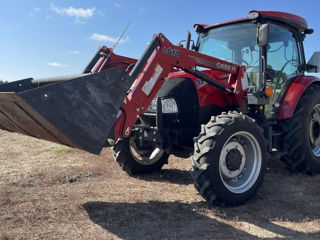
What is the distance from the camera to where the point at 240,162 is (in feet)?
13.6

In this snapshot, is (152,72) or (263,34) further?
(263,34)

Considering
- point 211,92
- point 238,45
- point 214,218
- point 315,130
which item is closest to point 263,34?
point 238,45

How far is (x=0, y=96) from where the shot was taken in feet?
9.90

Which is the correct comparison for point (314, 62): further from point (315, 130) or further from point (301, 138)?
point (301, 138)

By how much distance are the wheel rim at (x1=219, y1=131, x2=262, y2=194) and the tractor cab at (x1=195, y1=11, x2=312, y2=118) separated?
0.78 meters

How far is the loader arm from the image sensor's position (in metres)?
3.73

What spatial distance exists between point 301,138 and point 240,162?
62.9 inches

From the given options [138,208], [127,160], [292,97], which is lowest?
[138,208]

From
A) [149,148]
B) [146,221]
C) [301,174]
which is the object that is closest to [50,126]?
[146,221]

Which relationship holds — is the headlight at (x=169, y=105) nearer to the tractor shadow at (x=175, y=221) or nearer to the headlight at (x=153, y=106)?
the headlight at (x=153, y=106)

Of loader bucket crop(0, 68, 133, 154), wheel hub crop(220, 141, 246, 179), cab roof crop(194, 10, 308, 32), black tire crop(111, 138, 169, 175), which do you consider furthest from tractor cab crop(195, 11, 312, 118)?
loader bucket crop(0, 68, 133, 154)

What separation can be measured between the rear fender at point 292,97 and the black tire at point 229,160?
1103 millimetres

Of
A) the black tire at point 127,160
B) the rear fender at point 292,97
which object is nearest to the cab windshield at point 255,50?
the rear fender at point 292,97

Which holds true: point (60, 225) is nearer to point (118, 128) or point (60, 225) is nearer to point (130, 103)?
point (118, 128)
